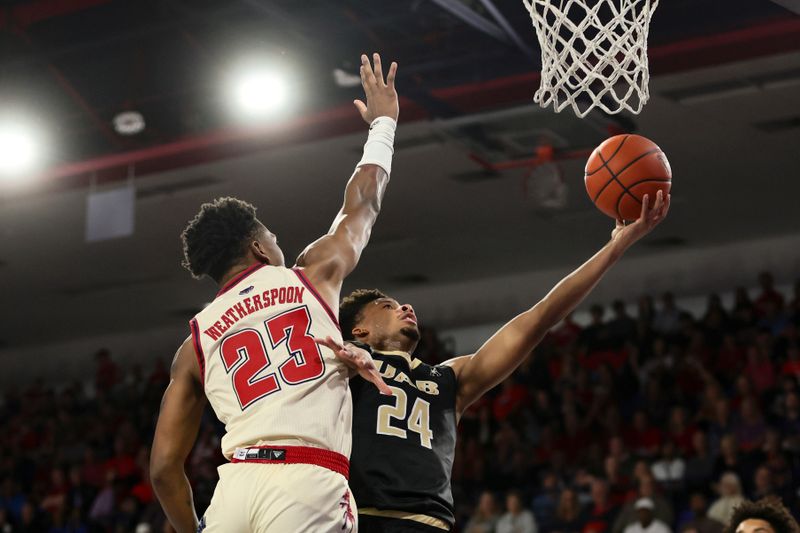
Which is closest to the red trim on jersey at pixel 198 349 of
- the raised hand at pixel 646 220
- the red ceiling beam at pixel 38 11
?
the raised hand at pixel 646 220

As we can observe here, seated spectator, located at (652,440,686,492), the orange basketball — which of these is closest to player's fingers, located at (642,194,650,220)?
the orange basketball

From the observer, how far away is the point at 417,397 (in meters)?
4.59

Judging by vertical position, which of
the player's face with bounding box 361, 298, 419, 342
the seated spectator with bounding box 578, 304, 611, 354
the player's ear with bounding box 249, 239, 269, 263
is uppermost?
the seated spectator with bounding box 578, 304, 611, 354

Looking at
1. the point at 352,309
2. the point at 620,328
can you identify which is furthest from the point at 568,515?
the point at 352,309

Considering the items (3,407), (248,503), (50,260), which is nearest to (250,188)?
(50,260)

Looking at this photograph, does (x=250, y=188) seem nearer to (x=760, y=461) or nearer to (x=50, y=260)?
(x=50, y=260)

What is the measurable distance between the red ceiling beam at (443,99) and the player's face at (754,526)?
5395 millimetres

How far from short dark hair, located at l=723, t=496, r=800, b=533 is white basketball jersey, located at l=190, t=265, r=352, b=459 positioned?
2569 mm

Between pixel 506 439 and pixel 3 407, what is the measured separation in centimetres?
1077

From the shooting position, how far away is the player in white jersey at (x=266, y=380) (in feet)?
11.7

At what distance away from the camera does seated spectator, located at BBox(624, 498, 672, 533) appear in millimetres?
10188

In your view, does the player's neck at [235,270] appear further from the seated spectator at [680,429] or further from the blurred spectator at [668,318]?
the blurred spectator at [668,318]

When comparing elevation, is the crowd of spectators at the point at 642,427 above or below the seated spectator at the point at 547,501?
above

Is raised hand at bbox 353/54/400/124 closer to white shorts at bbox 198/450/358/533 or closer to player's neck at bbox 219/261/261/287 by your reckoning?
player's neck at bbox 219/261/261/287
